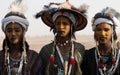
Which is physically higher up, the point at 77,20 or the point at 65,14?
the point at 65,14

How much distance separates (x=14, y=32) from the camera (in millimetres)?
8297

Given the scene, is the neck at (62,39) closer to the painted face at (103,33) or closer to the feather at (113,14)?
the painted face at (103,33)

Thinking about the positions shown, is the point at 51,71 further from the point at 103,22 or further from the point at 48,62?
the point at 103,22

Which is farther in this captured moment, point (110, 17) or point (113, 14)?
point (113, 14)

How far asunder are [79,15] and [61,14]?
39cm

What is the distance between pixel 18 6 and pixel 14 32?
697 mm

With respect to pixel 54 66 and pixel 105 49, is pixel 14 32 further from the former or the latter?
pixel 105 49

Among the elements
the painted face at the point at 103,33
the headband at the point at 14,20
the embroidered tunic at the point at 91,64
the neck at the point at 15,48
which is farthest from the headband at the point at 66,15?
the neck at the point at 15,48

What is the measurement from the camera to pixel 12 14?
8.54 meters

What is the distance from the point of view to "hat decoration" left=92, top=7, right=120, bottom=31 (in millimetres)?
8664

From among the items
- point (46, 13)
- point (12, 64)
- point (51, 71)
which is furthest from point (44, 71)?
point (46, 13)

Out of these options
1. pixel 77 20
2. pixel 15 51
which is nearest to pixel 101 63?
pixel 77 20

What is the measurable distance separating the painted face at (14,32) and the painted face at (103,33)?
149 cm

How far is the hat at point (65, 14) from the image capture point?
28.5 feet
